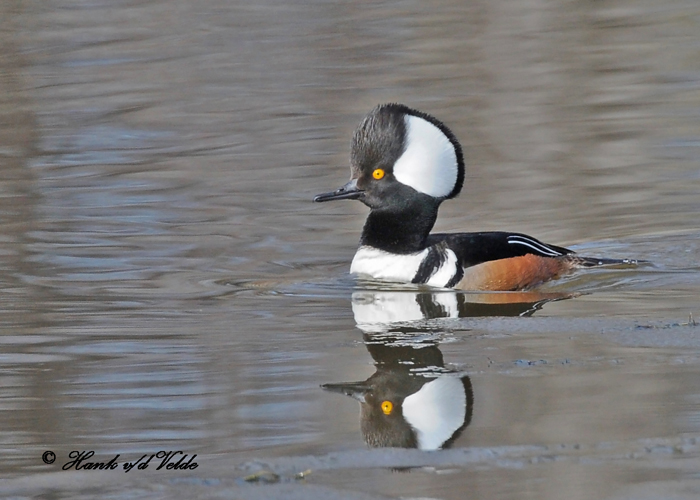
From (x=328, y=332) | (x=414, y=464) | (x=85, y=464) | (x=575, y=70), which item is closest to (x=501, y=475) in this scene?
(x=414, y=464)

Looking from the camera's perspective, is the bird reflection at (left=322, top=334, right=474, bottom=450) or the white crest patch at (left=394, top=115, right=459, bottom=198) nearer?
the bird reflection at (left=322, top=334, right=474, bottom=450)

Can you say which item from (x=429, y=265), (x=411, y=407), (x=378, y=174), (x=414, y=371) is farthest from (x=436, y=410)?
(x=378, y=174)

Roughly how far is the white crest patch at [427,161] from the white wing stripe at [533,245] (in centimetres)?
51

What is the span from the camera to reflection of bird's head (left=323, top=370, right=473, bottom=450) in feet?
13.9

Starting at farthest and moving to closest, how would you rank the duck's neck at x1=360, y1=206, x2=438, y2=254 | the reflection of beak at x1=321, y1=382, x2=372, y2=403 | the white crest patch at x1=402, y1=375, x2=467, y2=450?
the duck's neck at x1=360, y1=206, x2=438, y2=254 < the reflection of beak at x1=321, y1=382, x2=372, y2=403 < the white crest patch at x1=402, y1=375, x2=467, y2=450

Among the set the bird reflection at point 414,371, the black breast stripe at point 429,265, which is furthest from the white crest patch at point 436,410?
the black breast stripe at point 429,265

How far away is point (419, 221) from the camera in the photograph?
776cm

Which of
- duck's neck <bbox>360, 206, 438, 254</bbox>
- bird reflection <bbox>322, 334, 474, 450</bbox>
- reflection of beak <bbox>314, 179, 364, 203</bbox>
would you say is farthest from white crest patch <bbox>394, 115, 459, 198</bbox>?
bird reflection <bbox>322, 334, 474, 450</bbox>

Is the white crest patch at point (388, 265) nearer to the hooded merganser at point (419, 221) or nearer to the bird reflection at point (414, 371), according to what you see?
the hooded merganser at point (419, 221)

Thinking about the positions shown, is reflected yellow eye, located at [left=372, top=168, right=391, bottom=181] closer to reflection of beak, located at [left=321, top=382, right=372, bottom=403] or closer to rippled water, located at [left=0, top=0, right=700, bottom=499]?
rippled water, located at [left=0, top=0, right=700, bottom=499]

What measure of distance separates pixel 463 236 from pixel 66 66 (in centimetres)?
948

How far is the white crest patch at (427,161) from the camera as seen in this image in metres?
7.45

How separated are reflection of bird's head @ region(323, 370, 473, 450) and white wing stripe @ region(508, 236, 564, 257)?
2731 millimetres

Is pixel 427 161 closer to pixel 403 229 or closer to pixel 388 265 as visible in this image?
pixel 403 229
